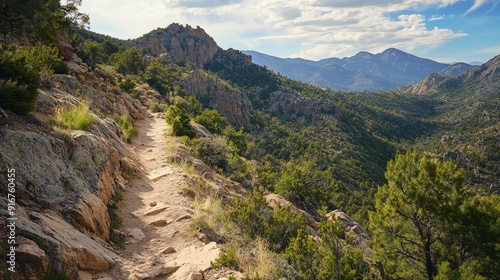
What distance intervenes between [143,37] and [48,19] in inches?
5158

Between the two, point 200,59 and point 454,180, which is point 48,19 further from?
point 200,59

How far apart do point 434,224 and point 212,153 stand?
10.0 m

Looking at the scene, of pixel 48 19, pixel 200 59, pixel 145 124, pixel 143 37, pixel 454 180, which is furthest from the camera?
pixel 200 59

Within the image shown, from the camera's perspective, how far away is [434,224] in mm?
11383

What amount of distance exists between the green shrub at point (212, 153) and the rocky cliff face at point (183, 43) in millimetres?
111793

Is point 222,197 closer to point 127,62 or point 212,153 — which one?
point 212,153

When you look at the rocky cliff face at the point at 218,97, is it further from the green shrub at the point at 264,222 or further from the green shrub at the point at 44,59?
the green shrub at the point at 264,222

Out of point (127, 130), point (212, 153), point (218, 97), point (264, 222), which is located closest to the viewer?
point (264, 222)

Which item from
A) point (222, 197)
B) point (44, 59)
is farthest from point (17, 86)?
point (44, 59)

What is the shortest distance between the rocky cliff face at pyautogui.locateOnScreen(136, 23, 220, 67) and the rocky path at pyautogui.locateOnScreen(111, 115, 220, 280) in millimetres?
117437

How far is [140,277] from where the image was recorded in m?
5.01

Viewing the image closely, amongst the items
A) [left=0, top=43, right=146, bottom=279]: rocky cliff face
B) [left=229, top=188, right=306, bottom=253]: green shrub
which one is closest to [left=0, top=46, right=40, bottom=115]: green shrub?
[left=0, top=43, right=146, bottom=279]: rocky cliff face

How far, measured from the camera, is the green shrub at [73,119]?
7.98 metres

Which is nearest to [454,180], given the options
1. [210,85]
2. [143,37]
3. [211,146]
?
[211,146]
